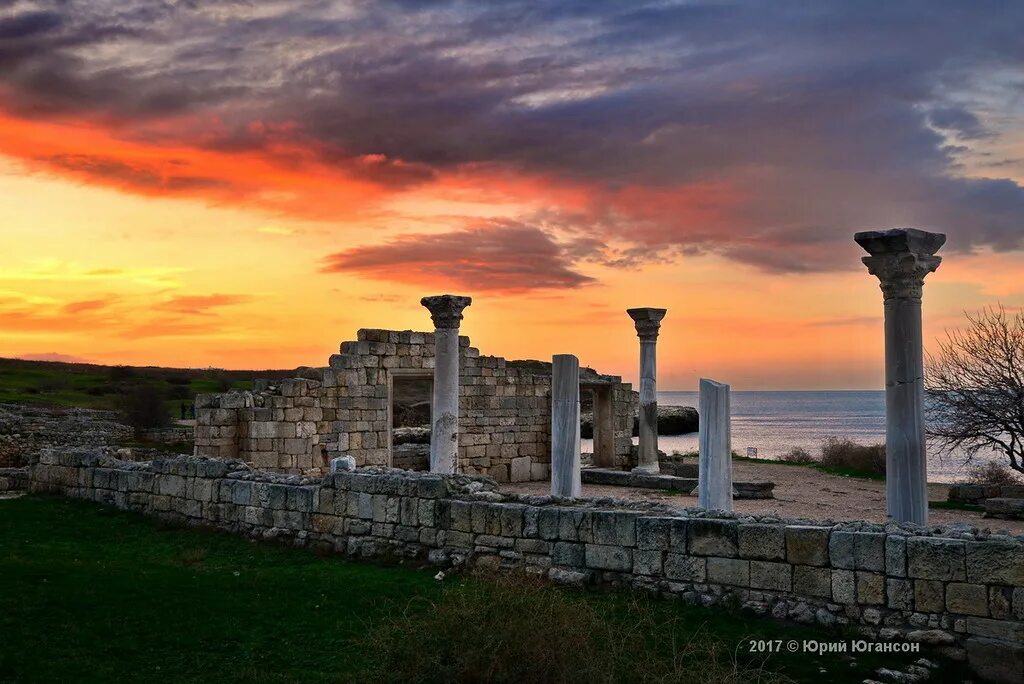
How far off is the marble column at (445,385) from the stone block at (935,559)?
450 inches

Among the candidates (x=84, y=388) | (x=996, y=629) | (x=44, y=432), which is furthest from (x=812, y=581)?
(x=84, y=388)

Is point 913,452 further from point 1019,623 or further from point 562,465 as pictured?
point 562,465

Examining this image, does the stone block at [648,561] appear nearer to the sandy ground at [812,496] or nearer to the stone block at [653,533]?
the stone block at [653,533]

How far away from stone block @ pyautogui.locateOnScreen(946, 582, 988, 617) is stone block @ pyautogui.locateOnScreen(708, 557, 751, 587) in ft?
5.99

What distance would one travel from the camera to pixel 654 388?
2256 centimetres

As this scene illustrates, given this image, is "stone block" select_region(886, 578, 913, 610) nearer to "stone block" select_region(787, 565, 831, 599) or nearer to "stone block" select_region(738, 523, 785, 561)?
"stone block" select_region(787, 565, 831, 599)

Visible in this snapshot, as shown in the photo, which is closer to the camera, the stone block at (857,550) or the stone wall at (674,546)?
the stone wall at (674,546)

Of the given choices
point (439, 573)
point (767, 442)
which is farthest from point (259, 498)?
point (767, 442)

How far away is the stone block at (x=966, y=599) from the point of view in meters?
7.81

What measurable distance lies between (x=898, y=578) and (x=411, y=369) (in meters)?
15.2

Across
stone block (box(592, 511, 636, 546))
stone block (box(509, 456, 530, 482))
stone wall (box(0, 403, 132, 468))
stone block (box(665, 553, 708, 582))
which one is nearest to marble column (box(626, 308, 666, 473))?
stone block (box(509, 456, 530, 482))

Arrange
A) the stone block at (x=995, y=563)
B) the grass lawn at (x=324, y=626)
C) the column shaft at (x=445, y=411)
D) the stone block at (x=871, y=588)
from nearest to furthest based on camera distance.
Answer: the grass lawn at (x=324, y=626), the stone block at (x=995, y=563), the stone block at (x=871, y=588), the column shaft at (x=445, y=411)

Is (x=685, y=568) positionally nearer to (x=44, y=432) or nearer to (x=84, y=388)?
(x=44, y=432)

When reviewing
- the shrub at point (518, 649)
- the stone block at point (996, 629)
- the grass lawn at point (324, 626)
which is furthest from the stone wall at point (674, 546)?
the shrub at point (518, 649)
